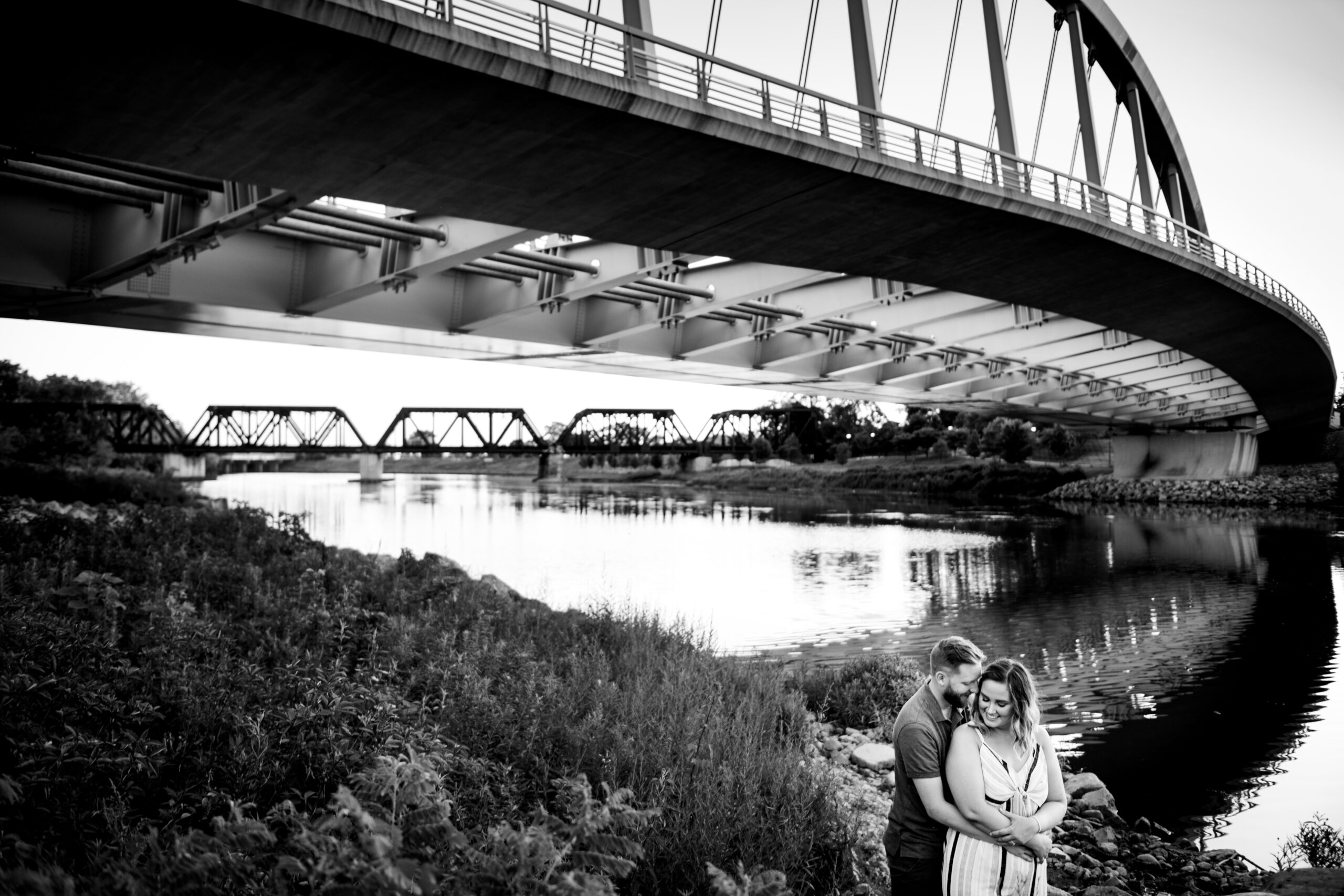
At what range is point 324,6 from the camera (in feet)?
29.5

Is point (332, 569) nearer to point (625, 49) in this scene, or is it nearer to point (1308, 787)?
point (625, 49)

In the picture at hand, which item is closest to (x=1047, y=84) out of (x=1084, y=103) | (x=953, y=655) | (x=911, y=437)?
(x=1084, y=103)

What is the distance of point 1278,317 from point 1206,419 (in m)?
34.5

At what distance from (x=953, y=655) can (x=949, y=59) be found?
2182 centimetres

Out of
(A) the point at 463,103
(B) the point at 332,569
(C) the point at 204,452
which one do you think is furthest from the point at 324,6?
(C) the point at 204,452

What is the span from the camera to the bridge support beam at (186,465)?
8969 centimetres

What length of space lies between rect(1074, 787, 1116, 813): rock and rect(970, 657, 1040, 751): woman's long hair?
14.4 feet

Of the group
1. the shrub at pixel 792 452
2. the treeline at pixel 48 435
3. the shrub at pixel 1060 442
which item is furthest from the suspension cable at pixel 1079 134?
the shrub at pixel 792 452

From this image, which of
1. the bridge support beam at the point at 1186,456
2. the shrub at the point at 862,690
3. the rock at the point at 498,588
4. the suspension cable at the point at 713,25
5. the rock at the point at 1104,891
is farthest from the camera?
the bridge support beam at the point at 1186,456

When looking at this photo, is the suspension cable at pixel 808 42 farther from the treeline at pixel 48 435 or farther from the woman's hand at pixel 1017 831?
the treeline at pixel 48 435

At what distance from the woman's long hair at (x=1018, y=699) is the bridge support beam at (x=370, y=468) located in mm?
104386

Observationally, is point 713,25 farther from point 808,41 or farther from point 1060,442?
point 1060,442

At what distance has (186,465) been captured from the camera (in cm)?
9762

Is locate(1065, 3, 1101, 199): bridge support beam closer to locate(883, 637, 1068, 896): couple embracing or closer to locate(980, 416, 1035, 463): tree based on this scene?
locate(883, 637, 1068, 896): couple embracing
